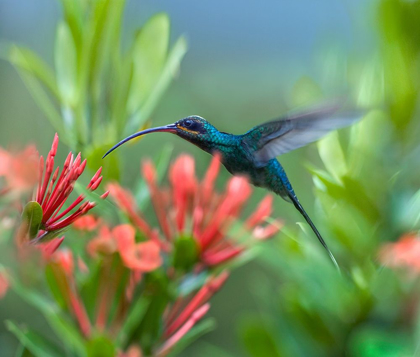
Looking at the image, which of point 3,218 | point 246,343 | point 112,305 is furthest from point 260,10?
point 3,218

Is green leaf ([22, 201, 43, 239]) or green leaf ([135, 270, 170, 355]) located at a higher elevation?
green leaf ([22, 201, 43, 239])

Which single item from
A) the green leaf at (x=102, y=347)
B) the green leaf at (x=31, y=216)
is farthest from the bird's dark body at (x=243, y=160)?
the green leaf at (x=102, y=347)

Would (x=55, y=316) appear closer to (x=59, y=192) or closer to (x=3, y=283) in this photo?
(x=3, y=283)

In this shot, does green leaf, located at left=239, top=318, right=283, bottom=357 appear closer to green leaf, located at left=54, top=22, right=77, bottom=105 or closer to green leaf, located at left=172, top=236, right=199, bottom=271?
green leaf, located at left=172, top=236, right=199, bottom=271

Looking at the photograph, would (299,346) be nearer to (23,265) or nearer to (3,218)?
(23,265)

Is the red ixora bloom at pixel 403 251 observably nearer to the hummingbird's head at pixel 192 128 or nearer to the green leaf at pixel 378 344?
the green leaf at pixel 378 344

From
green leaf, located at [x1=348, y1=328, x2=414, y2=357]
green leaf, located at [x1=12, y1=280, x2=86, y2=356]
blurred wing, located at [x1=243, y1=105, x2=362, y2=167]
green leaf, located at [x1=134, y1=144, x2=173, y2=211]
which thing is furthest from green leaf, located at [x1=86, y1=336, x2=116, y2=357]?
green leaf, located at [x1=348, y1=328, x2=414, y2=357]
